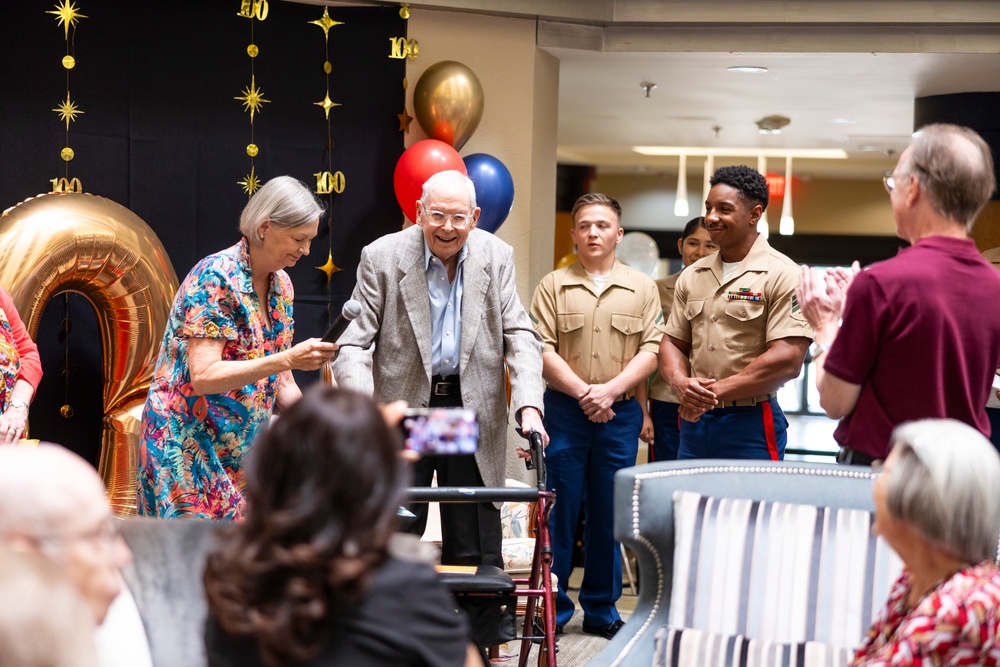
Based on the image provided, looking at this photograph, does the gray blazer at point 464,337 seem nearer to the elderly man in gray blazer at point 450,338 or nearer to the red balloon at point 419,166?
the elderly man in gray blazer at point 450,338

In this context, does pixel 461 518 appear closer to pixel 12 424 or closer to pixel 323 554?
pixel 12 424

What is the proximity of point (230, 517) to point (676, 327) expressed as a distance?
197 centimetres

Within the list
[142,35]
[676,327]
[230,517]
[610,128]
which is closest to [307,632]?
[230,517]

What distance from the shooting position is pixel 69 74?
4.77 meters

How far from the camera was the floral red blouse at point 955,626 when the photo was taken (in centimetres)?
162

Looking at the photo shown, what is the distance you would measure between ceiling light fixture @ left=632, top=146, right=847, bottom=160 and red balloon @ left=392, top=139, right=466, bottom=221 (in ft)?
19.9

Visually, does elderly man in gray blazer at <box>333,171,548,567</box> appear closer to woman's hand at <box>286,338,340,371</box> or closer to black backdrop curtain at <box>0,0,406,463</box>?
woman's hand at <box>286,338,340,371</box>

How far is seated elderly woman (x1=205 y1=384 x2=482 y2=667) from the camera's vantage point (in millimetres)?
1249

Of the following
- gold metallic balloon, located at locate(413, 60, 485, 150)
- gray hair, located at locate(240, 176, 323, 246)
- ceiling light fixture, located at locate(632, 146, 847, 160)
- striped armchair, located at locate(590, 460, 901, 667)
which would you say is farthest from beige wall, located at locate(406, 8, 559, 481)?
ceiling light fixture, located at locate(632, 146, 847, 160)

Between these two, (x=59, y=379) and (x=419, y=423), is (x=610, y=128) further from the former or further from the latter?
(x=419, y=423)

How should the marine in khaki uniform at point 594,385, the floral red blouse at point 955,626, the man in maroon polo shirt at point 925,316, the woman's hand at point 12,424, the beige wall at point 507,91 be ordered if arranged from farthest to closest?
the beige wall at point 507,91
the marine in khaki uniform at point 594,385
the woman's hand at point 12,424
the man in maroon polo shirt at point 925,316
the floral red blouse at point 955,626

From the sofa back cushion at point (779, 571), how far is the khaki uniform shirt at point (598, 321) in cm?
222

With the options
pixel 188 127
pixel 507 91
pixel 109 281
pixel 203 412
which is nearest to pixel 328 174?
→ pixel 188 127

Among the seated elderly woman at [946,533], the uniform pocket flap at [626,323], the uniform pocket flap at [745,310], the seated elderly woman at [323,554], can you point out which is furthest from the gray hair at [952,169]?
the uniform pocket flap at [626,323]
